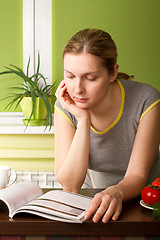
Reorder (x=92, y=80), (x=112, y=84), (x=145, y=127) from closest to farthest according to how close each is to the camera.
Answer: (x=92, y=80), (x=145, y=127), (x=112, y=84)

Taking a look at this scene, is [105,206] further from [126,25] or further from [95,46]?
[126,25]

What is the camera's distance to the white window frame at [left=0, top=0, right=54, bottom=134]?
311 cm

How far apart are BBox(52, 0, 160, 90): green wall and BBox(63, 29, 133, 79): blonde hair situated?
5.26ft

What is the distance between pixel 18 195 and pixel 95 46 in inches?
26.1

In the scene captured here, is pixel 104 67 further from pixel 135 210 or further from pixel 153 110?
pixel 135 210

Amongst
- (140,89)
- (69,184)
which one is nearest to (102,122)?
(140,89)

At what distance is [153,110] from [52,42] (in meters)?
1.77

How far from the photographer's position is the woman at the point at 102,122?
1434 mm

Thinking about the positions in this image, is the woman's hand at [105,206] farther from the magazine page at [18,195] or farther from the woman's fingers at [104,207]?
the magazine page at [18,195]

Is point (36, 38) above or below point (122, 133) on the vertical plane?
above

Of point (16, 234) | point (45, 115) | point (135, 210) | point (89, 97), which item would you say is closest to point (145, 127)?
point (89, 97)

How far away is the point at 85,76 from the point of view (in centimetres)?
142

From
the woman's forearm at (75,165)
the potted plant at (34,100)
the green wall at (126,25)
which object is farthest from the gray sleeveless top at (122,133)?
the green wall at (126,25)

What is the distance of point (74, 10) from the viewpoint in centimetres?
309
